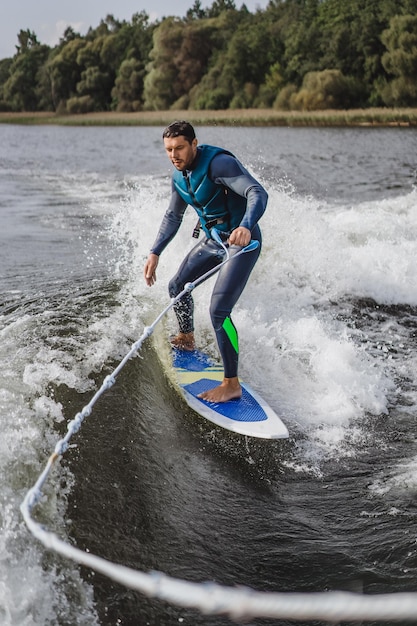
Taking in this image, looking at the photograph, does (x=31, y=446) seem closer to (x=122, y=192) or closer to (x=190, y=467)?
(x=190, y=467)

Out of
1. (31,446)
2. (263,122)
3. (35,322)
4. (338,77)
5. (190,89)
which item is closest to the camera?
(31,446)

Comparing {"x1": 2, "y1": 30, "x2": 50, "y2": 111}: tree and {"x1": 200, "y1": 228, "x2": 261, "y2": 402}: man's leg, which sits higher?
{"x1": 2, "y1": 30, "x2": 50, "y2": 111}: tree

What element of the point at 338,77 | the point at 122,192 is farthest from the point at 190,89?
the point at 122,192

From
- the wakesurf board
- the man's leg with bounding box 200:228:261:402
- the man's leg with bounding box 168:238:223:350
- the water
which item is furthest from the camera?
the man's leg with bounding box 168:238:223:350

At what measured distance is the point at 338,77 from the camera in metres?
47.7

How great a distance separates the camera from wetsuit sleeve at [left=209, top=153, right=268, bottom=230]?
389cm

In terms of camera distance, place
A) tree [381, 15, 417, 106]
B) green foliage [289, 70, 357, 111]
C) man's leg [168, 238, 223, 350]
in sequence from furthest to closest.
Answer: green foliage [289, 70, 357, 111] < tree [381, 15, 417, 106] < man's leg [168, 238, 223, 350]

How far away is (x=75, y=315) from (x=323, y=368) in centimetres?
240

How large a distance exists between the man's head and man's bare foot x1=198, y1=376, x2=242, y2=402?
1508 mm

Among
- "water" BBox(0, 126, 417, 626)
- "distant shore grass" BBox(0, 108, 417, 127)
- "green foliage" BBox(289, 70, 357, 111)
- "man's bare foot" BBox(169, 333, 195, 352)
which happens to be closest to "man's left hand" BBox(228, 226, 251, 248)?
"water" BBox(0, 126, 417, 626)

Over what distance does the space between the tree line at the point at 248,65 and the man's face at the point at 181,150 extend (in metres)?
45.7

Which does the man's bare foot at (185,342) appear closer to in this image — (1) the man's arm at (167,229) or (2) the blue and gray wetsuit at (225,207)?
(1) the man's arm at (167,229)

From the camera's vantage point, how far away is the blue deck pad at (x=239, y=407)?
4.02 metres

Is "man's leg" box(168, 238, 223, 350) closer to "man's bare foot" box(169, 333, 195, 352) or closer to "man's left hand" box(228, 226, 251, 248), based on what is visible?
"man's bare foot" box(169, 333, 195, 352)
